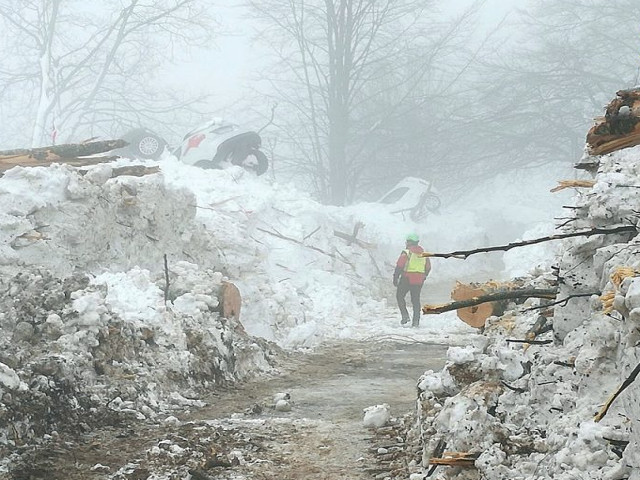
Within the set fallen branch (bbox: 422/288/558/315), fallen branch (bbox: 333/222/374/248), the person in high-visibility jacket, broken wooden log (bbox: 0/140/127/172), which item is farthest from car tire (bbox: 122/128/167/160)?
fallen branch (bbox: 422/288/558/315)

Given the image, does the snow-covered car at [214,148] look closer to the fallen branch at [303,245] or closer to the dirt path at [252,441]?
the fallen branch at [303,245]

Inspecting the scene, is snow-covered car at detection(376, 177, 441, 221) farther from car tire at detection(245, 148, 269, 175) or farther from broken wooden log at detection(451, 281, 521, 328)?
broken wooden log at detection(451, 281, 521, 328)

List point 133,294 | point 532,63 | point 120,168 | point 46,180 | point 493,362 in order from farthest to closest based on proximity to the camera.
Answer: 1. point 532,63
2. point 120,168
3. point 46,180
4. point 133,294
5. point 493,362

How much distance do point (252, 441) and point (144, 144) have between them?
14.7 metres

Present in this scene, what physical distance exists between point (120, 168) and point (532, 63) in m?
18.7

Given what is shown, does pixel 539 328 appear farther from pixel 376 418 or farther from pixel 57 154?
pixel 57 154

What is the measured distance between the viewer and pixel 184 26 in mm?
27078

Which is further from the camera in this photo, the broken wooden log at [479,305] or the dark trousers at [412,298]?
the dark trousers at [412,298]

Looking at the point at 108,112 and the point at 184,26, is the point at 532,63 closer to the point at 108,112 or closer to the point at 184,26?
the point at 184,26

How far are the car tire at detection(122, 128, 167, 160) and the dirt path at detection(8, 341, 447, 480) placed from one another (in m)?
12.0

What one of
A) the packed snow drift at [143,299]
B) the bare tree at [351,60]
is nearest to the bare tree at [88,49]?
the bare tree at [351,60]

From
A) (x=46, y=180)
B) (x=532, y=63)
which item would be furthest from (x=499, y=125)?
(x=46, y=180)

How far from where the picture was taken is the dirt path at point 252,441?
4.49 metres

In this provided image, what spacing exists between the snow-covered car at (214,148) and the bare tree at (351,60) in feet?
29.8
